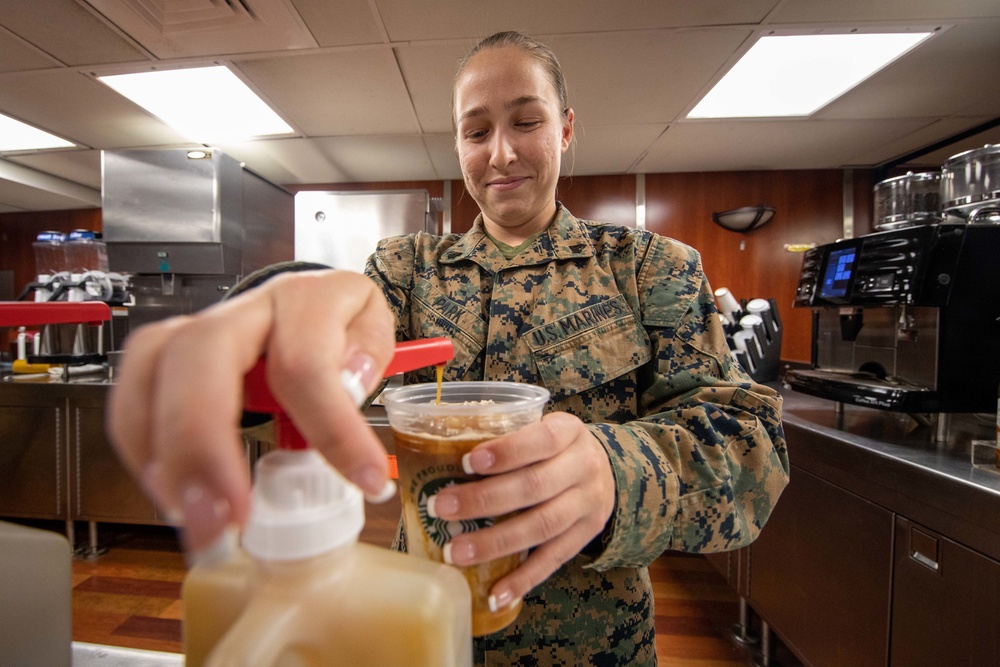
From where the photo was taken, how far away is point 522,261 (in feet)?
A: 3.40

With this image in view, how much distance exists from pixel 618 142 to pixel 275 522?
12.1 feet

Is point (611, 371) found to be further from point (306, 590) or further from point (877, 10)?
point (877, 10)

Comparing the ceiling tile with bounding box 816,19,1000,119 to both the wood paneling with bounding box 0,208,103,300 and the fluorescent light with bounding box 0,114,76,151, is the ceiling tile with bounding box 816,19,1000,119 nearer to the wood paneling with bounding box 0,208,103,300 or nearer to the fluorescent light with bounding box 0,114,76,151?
the fluorescent light with bounding box 0,114,76,151

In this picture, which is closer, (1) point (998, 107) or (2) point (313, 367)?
(2) point (313, 367)

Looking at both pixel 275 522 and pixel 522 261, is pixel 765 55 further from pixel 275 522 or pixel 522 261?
pixel 275 522

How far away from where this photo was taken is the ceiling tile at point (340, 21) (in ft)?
6.70

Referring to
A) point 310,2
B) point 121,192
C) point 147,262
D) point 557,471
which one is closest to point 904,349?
point 557,471

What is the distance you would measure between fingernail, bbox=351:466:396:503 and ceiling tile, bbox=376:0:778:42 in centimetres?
234

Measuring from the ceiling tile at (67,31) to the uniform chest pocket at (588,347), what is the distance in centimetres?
265

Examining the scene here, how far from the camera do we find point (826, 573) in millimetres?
1705

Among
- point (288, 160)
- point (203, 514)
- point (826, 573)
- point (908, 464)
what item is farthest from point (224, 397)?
point (288, 160)

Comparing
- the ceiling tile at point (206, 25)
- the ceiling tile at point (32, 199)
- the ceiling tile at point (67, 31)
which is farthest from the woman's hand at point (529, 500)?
the ceiling tile at point (32, 199)

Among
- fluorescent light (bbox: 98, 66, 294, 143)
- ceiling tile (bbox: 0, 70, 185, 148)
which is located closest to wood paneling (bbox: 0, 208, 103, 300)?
ceiling tile (bbox: 0, 70, 185, 148)

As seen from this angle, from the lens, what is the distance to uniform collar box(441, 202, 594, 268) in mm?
1032
